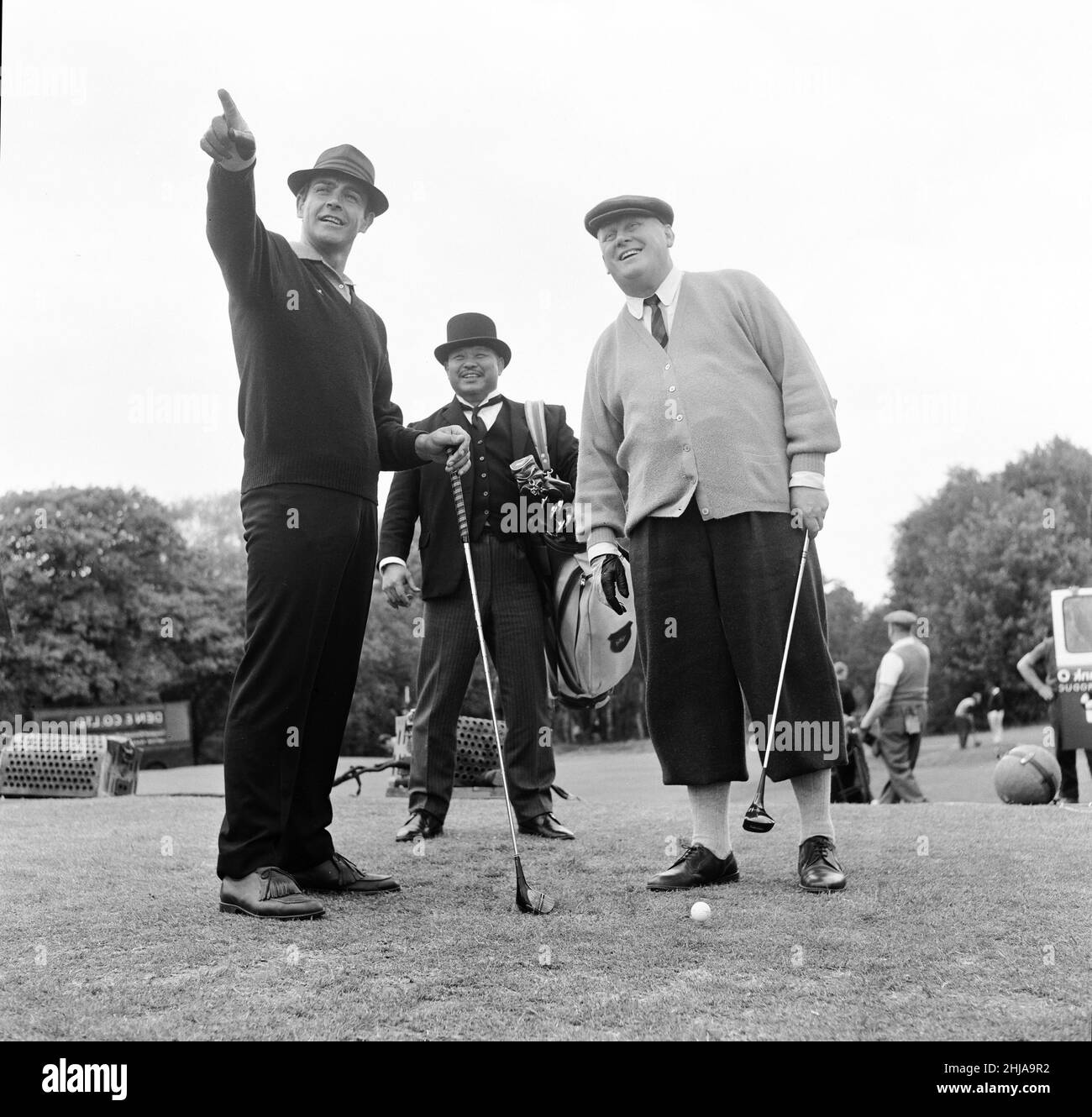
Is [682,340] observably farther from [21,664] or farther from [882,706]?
[21,664]

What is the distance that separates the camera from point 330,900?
3818 millimetres

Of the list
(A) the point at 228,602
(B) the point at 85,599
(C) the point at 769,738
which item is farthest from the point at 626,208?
(A) the point at 228,602

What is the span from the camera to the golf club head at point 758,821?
12.6 feet

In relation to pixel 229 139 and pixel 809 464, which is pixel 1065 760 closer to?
pixel 809 464

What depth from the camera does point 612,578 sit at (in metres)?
4.41

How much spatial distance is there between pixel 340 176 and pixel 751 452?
1752 millimetres

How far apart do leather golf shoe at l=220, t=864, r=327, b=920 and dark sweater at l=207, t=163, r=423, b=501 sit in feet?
4.11

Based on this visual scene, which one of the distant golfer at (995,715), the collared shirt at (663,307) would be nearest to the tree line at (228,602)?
the distant golfer at (995,715)

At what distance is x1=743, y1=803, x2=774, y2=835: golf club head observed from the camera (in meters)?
3.84

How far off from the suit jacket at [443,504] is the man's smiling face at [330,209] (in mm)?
1741

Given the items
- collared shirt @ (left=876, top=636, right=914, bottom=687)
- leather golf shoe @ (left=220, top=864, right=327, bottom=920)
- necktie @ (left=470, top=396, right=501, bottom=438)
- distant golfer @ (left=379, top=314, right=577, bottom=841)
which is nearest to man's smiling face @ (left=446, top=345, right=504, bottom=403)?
necktie @ (left=470, top=396, right=501, bottom=438)

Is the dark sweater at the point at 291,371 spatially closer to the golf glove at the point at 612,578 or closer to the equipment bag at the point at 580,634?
the golf glove at the point at 612,578

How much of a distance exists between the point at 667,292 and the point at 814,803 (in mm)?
1966
